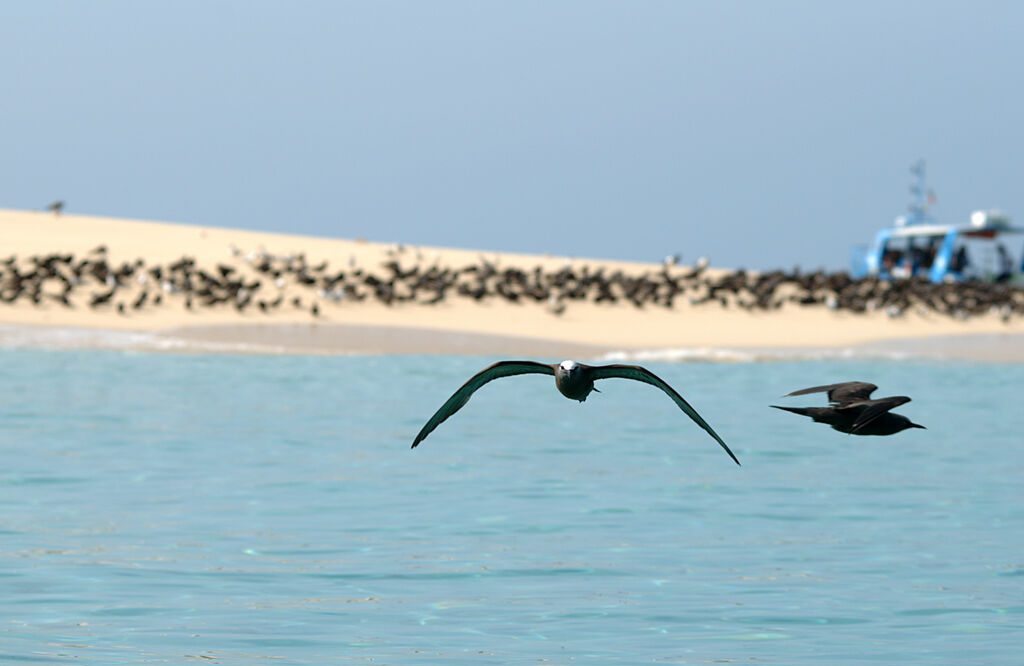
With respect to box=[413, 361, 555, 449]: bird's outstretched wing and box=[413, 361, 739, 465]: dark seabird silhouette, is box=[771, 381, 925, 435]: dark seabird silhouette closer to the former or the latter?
box=[413, 361, 739, 465]: dark seabird silhouette

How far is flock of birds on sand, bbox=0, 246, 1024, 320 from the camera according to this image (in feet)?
109

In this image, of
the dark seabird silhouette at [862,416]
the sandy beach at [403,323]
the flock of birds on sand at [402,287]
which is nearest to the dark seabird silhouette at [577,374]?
the dark seabird silhouette at [862,416]

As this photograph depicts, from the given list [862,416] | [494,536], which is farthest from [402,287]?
[862,416]

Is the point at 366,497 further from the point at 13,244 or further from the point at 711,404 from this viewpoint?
the point at 13,244

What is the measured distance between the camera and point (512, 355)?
96.1 feet

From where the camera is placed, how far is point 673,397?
720 cm

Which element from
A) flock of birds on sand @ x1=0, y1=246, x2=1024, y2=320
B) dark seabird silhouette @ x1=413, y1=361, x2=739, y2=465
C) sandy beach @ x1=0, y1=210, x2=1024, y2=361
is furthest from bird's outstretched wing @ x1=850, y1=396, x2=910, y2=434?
flock of birds on sand @ x1=0, y1=246, x2=1024, y2=320

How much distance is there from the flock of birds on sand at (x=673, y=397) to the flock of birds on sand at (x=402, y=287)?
24.2m

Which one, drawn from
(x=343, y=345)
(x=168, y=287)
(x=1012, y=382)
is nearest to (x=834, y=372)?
(x=1012, y=382)

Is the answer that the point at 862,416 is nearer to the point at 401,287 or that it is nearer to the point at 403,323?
the point at 403,323

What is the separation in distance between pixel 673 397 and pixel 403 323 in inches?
1014

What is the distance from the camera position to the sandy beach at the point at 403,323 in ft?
99.0

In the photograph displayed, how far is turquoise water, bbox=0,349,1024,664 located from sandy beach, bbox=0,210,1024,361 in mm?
9395

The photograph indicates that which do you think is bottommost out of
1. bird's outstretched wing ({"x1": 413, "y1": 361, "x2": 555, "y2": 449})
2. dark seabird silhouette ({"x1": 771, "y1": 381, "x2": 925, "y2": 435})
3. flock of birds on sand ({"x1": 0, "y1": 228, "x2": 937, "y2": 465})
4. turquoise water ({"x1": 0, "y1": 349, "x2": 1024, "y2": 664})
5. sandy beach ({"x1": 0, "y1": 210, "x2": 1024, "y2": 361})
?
turquoise water ({"x1": 0, "y1": 349, "x2": 1024, "y2": 664})
